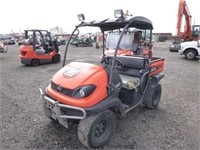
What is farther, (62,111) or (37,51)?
(37,51)

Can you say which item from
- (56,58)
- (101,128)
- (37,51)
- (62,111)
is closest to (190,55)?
(56,58)

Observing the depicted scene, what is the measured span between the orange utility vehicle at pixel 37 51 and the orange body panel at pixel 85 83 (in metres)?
6.90

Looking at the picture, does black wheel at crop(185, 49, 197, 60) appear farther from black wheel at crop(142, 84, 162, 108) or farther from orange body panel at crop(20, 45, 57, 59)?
orange body panel at crop(20, 45, 57, 59)

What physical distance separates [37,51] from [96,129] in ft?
25.1

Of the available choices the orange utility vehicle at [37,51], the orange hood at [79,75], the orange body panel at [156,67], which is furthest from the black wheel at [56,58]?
the orange hood at [79,75]

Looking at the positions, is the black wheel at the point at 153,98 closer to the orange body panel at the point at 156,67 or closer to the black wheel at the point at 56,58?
the orange body panel at the point at 156,67

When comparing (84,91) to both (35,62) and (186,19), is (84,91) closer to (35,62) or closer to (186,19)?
(35,62)

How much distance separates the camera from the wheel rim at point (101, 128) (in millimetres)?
2508

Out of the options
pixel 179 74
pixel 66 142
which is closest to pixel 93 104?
pixel 66 142

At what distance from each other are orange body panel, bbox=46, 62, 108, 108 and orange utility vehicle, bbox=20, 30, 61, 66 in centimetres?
690

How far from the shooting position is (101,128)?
2.58 metres

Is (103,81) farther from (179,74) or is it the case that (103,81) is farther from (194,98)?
(179,74)

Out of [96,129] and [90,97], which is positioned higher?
[90,97]

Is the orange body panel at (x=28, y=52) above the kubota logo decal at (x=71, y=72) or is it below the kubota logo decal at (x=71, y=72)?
above
